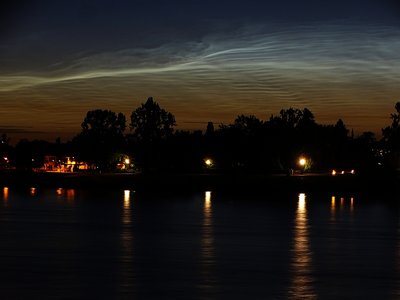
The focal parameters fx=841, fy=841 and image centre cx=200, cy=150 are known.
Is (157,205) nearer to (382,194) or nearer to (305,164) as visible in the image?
(382,194)

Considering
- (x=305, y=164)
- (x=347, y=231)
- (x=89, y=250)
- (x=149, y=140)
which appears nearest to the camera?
(x=89, y=250)

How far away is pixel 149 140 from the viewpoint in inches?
5812

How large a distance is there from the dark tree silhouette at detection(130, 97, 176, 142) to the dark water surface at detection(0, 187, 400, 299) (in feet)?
324

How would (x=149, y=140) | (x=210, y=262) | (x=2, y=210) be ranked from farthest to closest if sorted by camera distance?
(x=149, y=140) < (x=2, y=210) < (x=210, y=262)

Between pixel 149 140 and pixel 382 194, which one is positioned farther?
pixel 149 140

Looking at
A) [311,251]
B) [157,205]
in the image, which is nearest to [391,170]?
[157,205]

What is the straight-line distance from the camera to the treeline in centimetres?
12062

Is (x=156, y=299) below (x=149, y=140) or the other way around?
below

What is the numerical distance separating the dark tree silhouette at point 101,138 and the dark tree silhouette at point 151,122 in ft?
14.3

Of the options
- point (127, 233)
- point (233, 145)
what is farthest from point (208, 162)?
point (127, 233)

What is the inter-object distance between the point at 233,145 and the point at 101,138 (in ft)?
118

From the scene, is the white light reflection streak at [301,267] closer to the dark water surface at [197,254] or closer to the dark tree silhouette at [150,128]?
the dark water surface at [197,254]

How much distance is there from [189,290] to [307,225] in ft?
67.0

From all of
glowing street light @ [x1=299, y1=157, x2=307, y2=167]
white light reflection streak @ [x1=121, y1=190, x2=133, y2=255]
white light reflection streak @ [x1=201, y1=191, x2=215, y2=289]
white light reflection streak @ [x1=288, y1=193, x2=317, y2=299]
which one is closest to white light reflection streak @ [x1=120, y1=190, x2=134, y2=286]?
white light reflection streak @ [x1=121, y1=190, x2=133, y2=255]
